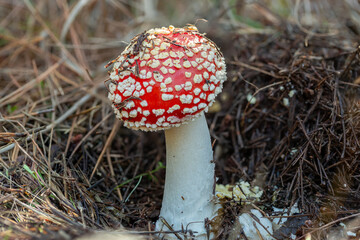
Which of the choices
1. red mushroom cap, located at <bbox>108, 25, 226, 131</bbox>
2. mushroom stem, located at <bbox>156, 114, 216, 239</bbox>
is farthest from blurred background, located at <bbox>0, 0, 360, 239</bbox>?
red mushroom cap, located at <bbox>108, 25, 226, 131</bbox>

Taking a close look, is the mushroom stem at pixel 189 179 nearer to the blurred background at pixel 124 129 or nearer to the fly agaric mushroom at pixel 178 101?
the fly agaric mushroom at pixel 178 101

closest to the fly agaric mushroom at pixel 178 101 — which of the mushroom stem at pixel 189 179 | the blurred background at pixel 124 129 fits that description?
the mushroom stem at pixel 189 179

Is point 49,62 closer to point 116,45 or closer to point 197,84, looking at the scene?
point 116,45

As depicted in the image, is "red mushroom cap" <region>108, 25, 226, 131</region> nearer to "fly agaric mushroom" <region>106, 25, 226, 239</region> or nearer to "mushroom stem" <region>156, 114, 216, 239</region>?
"fly agaric mushroom" <region>106, 25, 226, 239</region>

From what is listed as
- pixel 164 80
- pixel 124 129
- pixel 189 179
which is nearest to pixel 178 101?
pixel 164 80

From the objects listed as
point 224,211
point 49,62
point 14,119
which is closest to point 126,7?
point 49,62

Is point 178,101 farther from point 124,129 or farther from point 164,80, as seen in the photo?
point 124,129
